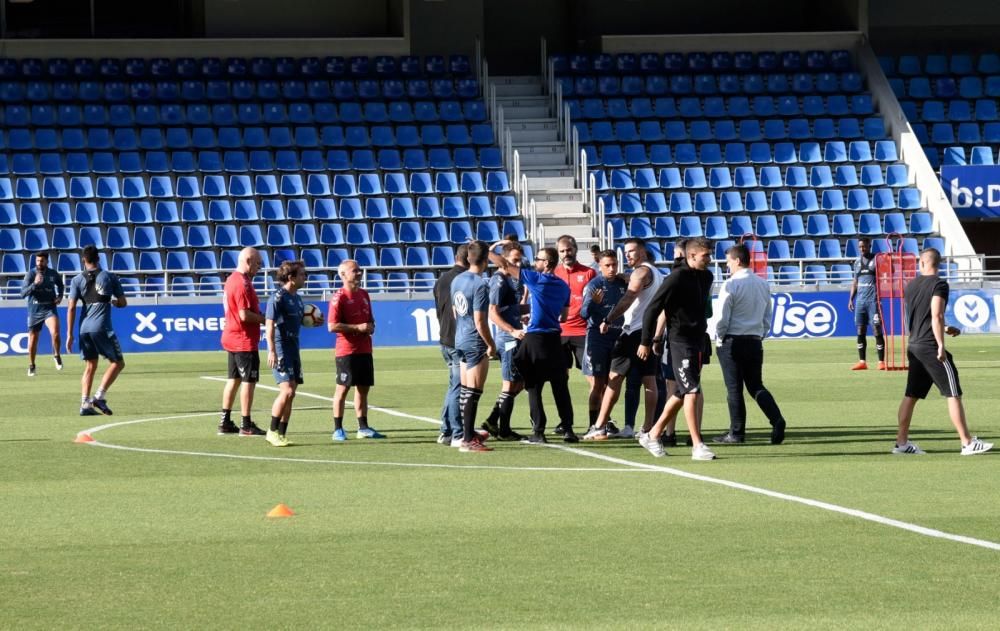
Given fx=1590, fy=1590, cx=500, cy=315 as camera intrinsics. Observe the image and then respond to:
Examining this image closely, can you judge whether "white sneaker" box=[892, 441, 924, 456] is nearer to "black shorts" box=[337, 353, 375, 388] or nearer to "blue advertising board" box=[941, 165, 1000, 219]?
"black shorts" box=[337, 353, 375, 388]

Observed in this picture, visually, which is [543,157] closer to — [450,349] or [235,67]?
[235,67]

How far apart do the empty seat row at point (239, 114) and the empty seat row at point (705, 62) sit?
3586 mm

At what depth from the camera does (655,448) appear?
13.6 m

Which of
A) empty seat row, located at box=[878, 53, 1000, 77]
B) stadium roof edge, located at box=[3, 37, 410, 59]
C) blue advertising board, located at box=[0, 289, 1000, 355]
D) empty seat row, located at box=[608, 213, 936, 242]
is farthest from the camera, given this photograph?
empty seat row, located at box=[878, 53, 1000, 77]

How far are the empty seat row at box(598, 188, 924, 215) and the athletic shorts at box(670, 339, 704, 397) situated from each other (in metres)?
26.7

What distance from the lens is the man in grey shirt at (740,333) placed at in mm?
14625

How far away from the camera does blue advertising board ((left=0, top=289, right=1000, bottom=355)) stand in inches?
1314

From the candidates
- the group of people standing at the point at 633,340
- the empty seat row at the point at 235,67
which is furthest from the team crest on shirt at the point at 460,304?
the empty seat row at the point at 235,67

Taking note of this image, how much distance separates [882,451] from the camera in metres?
13.8

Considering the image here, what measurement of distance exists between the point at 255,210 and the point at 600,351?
23942 mm

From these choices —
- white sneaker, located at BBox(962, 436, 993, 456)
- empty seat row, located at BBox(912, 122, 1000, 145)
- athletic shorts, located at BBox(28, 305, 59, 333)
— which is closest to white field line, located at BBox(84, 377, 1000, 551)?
white sneaker, located at BBox(962, 436, 993, 456)

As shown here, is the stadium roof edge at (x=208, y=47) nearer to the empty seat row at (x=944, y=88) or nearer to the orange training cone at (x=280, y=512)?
the empty seat row at (x=944, y=88)

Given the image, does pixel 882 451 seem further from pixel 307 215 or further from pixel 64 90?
pixel 64 90

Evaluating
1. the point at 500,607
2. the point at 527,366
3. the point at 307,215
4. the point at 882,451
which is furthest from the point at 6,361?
the point at 500,607
